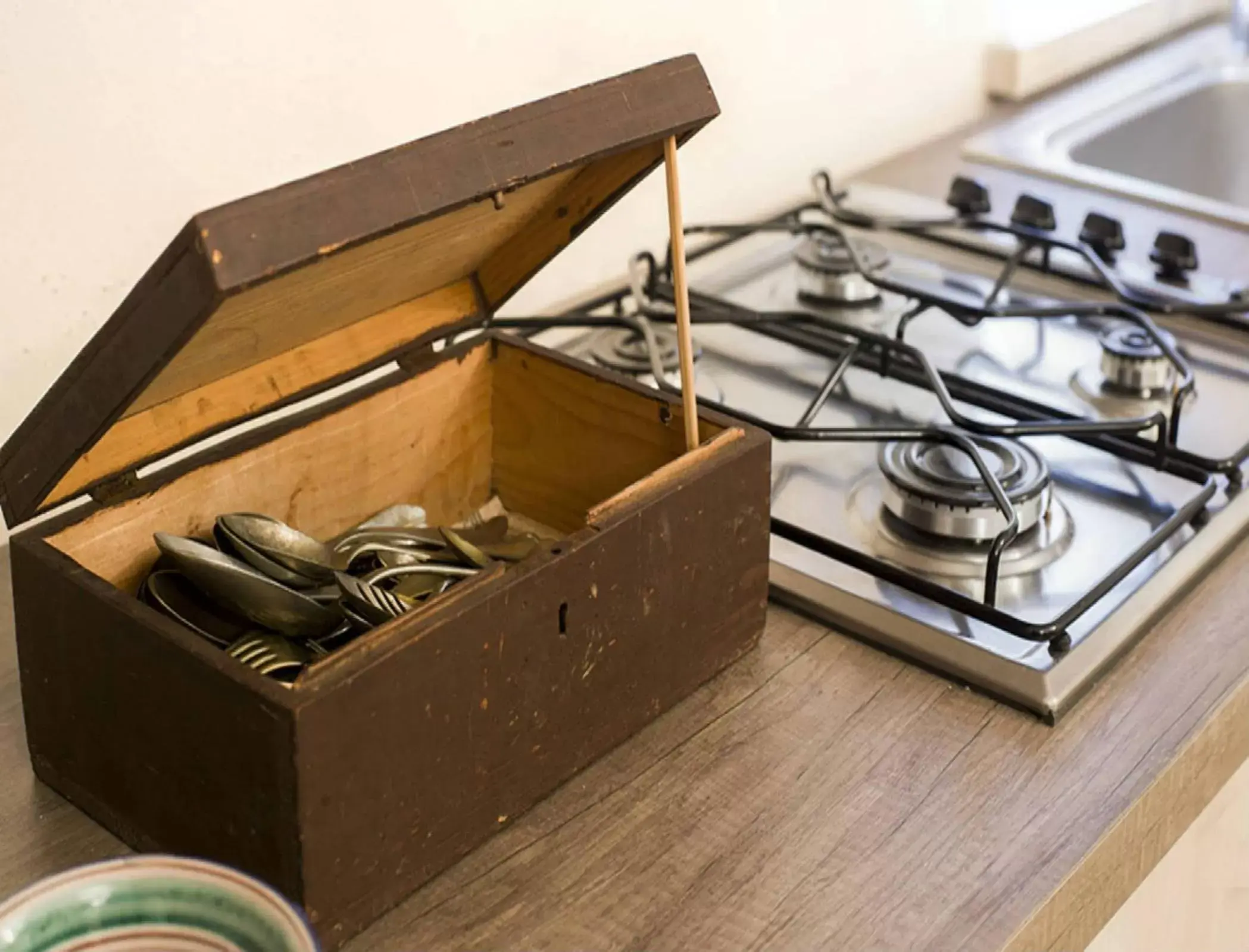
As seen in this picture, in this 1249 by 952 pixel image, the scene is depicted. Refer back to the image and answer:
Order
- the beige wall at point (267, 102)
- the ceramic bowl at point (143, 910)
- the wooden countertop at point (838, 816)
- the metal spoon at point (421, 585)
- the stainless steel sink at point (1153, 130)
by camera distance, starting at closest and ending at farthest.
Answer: the ceramic bowl at point (143, 910) < the wooden countertop at point (838, 816) < the metal spoon at point (421, 585) < the beige wall at point (267, 102) < the stainless steel sink at point (1153, 130)

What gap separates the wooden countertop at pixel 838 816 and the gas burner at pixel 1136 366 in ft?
0.96

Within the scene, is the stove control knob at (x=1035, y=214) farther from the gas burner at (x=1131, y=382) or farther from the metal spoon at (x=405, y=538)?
the metal spoon at (x=405, y=538)

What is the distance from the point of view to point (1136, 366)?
1.15 metres

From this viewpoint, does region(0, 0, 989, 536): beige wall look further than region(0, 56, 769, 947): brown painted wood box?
Yes

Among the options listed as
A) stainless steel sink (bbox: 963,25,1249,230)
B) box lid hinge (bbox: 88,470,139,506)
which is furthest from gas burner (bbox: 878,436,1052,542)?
stainless steel sink (bbox: 963,25,1249,230)

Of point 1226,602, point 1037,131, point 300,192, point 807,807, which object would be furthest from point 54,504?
point 1037,131

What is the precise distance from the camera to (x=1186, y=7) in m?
2.02

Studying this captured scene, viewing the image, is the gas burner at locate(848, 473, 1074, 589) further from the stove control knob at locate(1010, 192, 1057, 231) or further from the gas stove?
the stove control knob at locate(1010, 192, 1057, 231)

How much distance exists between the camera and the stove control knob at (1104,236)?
1350mm

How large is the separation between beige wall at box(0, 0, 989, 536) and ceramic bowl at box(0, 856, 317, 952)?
1.51 feet

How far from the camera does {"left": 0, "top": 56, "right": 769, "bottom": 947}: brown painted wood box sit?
639 mm

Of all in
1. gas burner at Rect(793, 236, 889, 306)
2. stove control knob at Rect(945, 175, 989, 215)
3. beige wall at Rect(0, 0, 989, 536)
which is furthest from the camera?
stove control knob at Rect(945, 175, 989, 215)

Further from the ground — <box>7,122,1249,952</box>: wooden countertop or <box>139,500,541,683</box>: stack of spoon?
<box>139,500,541,683</box>: stack of spoon

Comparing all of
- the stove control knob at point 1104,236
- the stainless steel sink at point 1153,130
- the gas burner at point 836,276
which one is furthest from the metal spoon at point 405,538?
the stainless steel sink at point 1153,130
